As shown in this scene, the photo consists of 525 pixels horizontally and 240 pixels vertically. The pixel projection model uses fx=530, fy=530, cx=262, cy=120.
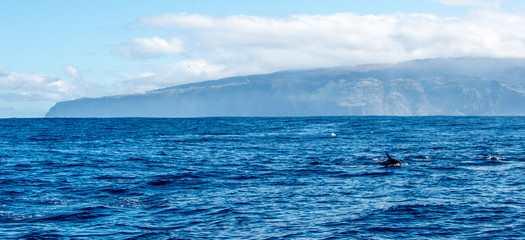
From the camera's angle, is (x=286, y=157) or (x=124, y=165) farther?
(x=286, y=157)

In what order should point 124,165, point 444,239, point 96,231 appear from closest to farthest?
point 444,239 → point 96,231 → point 124,165

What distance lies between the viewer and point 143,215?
23719mm

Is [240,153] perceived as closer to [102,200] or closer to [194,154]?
[194,154]

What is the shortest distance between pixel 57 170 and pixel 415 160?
95.4 ft

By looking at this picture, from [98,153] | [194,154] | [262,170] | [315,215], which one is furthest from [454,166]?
[98,153]

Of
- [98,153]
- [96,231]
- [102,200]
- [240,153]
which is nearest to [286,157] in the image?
[240,153]

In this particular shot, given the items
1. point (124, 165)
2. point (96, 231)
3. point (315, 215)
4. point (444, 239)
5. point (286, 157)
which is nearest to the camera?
point (444, 239)

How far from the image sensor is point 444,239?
63.8 feet

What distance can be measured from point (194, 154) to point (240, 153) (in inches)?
184

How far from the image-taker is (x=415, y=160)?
149ft

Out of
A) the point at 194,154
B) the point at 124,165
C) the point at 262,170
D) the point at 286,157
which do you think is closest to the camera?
the point at 262,170

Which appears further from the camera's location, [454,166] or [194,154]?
[194,154]

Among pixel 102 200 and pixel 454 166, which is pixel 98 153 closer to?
pixel 102 200

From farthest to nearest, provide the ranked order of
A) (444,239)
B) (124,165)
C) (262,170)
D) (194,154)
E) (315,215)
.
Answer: (194,154)
(124,165)
(262,170)
(315,215)
(444,239)
